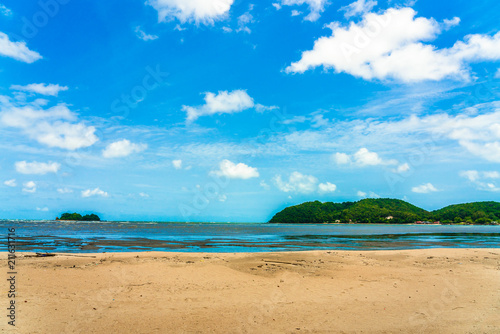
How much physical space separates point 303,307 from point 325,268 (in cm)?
803

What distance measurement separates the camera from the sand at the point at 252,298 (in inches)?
342

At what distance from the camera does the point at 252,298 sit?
1135cm

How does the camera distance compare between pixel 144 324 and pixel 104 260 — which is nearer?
pixel 144 324

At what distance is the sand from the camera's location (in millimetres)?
8688

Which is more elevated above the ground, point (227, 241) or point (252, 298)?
point (252, 298)

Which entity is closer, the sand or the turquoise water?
the sand

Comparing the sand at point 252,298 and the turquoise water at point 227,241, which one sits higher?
the sand at point 252,298

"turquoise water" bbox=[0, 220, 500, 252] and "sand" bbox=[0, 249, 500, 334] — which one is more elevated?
"sand" bbox=[0, 249, 500, 334]

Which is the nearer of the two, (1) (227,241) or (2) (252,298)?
(2) (252,298)

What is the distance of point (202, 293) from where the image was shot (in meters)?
12.0

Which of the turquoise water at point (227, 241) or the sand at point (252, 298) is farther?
the turquoise water at point (227, 241)

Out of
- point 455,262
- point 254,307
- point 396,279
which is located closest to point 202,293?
point 254,307

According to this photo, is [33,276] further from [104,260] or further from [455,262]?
[455,262]

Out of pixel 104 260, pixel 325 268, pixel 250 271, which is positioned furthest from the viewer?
pixel 104 260
